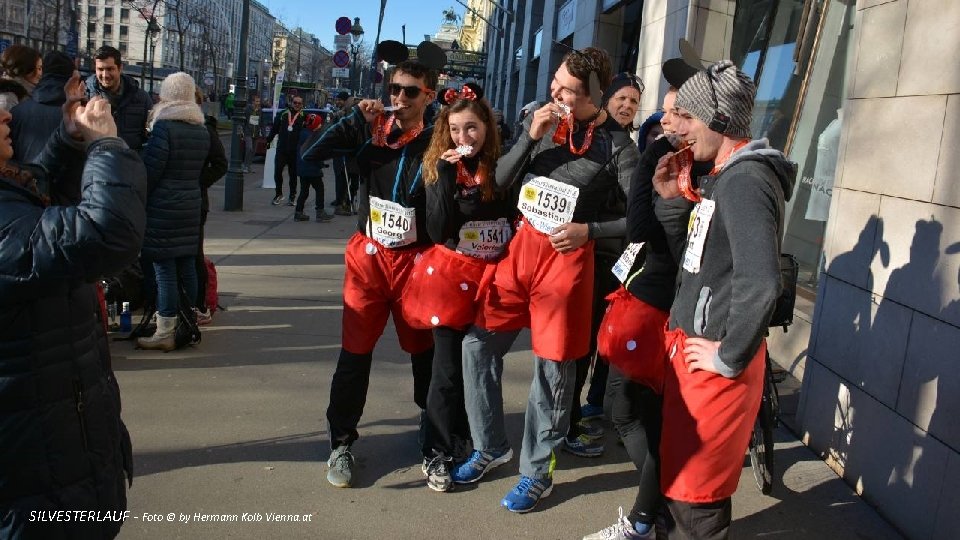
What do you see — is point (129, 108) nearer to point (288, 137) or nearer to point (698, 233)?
point (698, 233)

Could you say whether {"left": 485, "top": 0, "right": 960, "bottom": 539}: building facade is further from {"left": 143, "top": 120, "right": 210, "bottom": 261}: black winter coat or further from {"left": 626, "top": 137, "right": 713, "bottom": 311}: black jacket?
{"left": 143, "top": 120, "right": 210, "bottom": 261}: black winter coat

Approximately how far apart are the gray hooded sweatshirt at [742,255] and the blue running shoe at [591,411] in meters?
2.38

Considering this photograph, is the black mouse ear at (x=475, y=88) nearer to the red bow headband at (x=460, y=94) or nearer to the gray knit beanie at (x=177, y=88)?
the red bow headband at (x=460, y=94)

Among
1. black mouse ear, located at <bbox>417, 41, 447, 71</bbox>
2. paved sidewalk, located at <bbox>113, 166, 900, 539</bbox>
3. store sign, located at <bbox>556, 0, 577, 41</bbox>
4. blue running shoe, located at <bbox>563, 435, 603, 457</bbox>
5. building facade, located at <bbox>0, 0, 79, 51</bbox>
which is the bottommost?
paved sidewalk, located at <bbox>113, 166, 900, 539</bbox>

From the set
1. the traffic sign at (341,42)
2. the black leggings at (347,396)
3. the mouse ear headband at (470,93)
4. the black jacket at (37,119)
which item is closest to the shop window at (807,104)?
the mouse ear headband at (470,93)

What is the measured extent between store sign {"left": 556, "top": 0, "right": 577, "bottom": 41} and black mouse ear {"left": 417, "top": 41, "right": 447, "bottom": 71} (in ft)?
39.3

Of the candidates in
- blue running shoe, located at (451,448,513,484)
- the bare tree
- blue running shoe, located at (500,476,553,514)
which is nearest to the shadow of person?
blue running shoe, located at (500,476,553,514)

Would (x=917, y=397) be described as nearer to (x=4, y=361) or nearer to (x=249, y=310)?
(x=4, y=361)

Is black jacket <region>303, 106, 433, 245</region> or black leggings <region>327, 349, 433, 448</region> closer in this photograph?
black jacket <region>303, 106, 433, 245</region>

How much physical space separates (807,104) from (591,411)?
12.3ft

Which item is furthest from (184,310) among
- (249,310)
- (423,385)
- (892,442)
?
(892,442)

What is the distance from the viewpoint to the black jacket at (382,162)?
3992 mm

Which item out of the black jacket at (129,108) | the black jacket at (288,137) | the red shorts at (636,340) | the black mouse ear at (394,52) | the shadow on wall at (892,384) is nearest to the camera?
→ the red shorts at (636,340)

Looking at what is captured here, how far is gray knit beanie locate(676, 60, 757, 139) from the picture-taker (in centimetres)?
278
